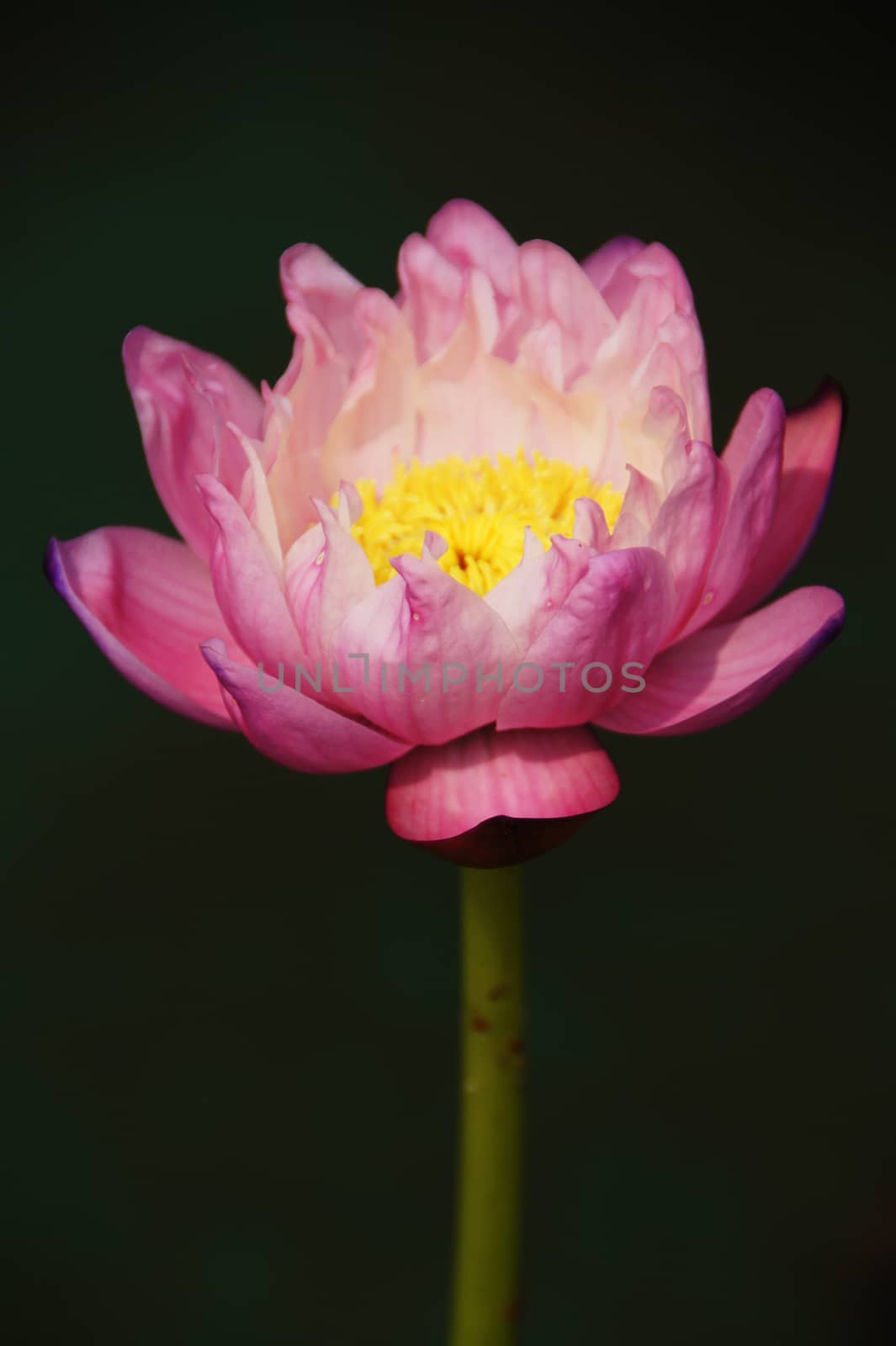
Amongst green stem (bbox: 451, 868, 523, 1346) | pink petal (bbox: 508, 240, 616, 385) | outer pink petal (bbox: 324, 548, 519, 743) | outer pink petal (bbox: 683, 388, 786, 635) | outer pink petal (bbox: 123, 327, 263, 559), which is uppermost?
pink petal (bbox: 508, 240, 616, 385)

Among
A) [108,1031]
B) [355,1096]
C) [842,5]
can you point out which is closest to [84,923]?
[108,1031]

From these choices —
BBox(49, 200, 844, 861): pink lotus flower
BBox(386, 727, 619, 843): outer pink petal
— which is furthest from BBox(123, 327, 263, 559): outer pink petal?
BBox(386, 727, 619, 843): outer pink petal

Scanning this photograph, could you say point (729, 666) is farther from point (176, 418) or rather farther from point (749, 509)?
point (176, 418)

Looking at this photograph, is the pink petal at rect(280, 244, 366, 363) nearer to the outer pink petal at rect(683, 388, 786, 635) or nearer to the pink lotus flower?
the pink lotus flower

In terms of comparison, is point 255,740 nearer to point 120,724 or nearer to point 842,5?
point 120,724

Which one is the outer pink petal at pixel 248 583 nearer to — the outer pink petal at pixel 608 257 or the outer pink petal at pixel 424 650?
the outer pink petal at pixel 424 650

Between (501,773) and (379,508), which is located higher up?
(379,508)
